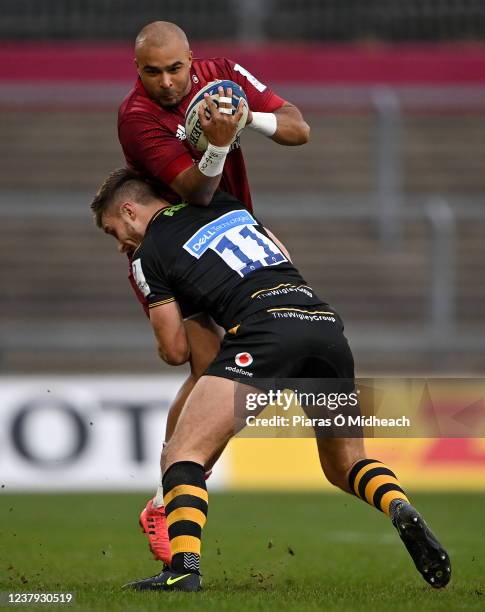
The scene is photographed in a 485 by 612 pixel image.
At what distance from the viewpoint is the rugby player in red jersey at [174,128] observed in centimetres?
551

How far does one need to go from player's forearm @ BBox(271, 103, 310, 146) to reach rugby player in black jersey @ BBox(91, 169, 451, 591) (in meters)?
0.41

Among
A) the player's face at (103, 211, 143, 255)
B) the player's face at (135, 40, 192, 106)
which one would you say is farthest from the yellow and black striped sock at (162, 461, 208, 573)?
the player's face at (135, 40, 192, 106)

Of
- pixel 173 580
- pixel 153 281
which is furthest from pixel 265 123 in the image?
pixel 173 580

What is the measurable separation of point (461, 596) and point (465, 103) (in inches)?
434

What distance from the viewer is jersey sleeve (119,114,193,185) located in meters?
5.53

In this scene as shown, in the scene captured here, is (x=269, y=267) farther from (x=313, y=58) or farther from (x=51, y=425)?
(x=313, y=58)

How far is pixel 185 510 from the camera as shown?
16.6 ft

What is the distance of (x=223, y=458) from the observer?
1084 cm

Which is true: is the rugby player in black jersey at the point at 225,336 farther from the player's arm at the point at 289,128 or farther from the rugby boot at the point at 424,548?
the player's arm at the point at 289,128

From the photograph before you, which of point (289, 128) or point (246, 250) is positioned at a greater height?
point (289, 128)

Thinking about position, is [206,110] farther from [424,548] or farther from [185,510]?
[424,548]

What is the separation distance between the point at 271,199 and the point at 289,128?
29.3 feet

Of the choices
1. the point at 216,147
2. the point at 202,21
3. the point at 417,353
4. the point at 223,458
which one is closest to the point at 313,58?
the point at 202,21

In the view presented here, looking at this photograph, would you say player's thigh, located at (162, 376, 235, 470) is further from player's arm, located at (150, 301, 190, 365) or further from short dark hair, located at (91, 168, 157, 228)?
short dark hair, located at (91, 168, 157, 228)
